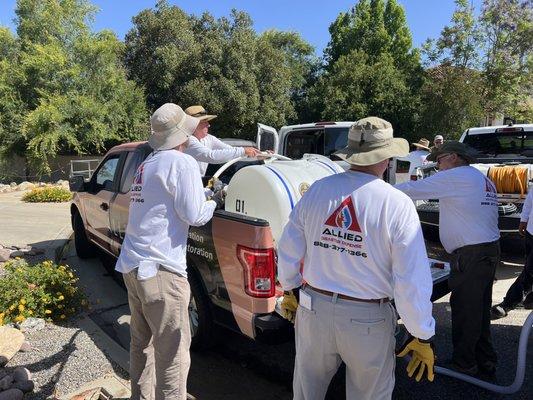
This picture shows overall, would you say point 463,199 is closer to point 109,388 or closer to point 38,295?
point 109,388

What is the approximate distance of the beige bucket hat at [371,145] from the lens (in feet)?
7.16

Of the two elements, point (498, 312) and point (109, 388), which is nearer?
point (109, 388)

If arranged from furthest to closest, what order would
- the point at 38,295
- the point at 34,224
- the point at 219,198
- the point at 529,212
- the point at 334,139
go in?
1. the point at 34,224
2. the point at 334,139
3. the point at 529,212
4. the point at 38,295
5. the point at 219,198

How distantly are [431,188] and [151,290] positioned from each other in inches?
81.2

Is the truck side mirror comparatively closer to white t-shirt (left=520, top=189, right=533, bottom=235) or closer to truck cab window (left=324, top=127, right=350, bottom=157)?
truck cab window (left=324, top=127, right=350, bottom=157)

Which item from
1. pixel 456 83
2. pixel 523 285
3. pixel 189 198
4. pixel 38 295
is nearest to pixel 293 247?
pixel 189 198

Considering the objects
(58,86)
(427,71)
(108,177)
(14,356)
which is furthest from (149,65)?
(14,356)

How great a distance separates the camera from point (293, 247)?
7.82ft

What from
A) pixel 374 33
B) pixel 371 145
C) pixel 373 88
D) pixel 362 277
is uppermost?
pixel 374 33

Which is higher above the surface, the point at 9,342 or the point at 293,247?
the point at 293,247

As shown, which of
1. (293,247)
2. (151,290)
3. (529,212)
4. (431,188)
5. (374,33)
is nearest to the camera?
(293,247)

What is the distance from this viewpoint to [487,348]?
360cm

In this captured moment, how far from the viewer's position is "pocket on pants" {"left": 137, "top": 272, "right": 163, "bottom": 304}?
2.67 meters

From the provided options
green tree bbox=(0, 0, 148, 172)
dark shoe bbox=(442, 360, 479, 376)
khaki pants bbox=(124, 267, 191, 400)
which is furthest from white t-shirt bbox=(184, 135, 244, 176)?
green tree bbox=(0, 0, 148, 172)
